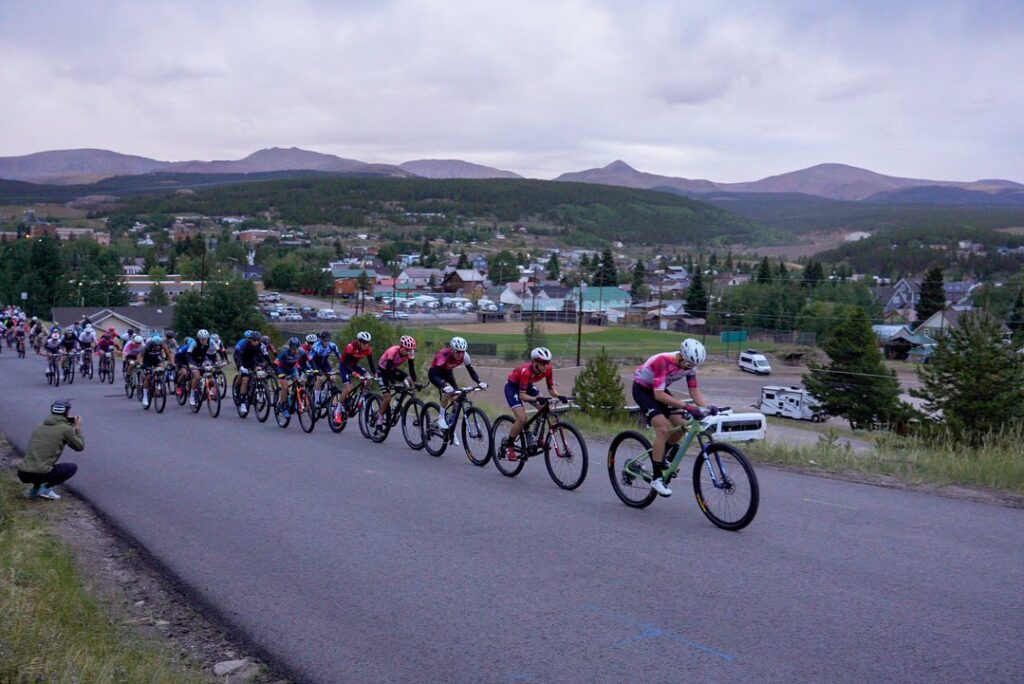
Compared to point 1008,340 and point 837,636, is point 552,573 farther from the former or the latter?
point 1008,340

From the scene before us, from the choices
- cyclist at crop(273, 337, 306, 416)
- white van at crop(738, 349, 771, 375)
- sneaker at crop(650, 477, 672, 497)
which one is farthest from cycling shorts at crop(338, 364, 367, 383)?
white van at crop(738, 349, 771, 375)

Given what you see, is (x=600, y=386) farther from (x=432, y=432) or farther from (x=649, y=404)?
(x=649, y=404)

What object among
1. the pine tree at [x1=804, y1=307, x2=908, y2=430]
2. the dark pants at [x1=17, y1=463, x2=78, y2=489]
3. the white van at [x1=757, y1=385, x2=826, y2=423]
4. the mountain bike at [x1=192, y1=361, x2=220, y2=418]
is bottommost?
the white van at [x1=757, y1=385, x2=826, y2=423]

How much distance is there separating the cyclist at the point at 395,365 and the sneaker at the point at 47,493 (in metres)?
5.01

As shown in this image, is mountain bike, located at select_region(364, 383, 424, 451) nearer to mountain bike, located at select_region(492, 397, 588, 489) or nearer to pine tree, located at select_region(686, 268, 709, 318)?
mountain bike, located at select_region(492, 397, 588, 489)

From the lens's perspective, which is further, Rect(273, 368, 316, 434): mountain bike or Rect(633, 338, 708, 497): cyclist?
Rect(273, 368, 316, 434): mountain bike

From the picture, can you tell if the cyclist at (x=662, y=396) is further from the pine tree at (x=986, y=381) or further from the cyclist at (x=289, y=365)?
the pine tree at (x=986, y=381)

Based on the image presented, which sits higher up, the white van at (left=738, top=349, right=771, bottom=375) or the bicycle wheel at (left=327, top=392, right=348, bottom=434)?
the bicycle wheel at (left=327, top=392, right=348, bottom=434)

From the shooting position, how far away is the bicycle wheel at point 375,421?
15633 millimetres

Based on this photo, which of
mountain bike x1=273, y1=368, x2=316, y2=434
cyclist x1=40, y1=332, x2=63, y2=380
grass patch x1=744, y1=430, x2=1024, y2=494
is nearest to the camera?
grass patch x1=744, y1=430, x2=1024, y2=494

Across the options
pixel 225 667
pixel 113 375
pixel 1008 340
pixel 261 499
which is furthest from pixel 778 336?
pixel 225 667

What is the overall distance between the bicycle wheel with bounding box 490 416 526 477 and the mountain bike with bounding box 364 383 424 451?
2.19m

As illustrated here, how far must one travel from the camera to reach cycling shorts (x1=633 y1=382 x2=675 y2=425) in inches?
380

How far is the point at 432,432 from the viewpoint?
14.1 m
